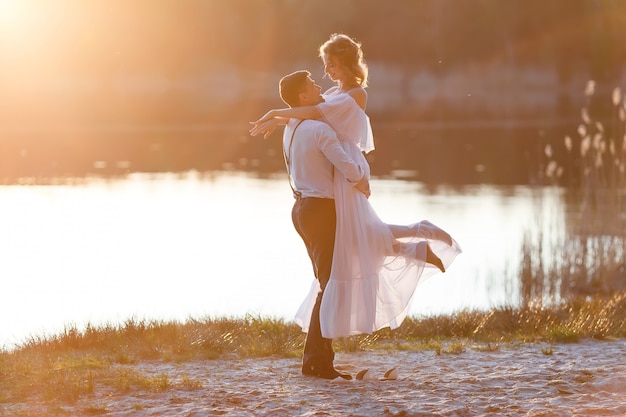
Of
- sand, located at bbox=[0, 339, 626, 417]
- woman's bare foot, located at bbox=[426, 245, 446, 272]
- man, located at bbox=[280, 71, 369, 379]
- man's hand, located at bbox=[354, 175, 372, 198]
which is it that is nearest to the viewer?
sand, located at bbox=[0, 339, 626, 417]

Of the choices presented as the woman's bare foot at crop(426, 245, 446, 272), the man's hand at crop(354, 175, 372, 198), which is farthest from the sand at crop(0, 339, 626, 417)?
the man's hand at crop(354, 175, 372, 198)

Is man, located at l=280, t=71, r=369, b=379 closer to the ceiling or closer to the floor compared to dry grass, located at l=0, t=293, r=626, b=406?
closer to the ceiling

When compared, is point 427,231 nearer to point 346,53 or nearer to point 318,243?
point 318,243

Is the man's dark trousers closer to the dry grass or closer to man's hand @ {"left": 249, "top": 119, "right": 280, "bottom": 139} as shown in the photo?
man's hand @ {"left": 249, "top": 119, "right": 280, "bottom": 139}

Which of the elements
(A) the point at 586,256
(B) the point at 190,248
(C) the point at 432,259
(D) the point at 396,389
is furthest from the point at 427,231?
(B) the point at 190,248

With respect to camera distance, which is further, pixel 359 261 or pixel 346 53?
pixel 359 261

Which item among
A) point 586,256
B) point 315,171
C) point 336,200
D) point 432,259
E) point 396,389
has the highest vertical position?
point 315,171

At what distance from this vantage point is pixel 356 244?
711 cm

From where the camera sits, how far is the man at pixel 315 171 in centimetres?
696

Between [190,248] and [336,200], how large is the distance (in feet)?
39.0

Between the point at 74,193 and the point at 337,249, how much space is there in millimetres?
19839

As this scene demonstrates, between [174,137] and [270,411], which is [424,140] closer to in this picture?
[174,137]

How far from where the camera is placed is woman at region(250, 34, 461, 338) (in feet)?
23.1

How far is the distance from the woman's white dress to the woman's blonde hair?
6.9 inches
